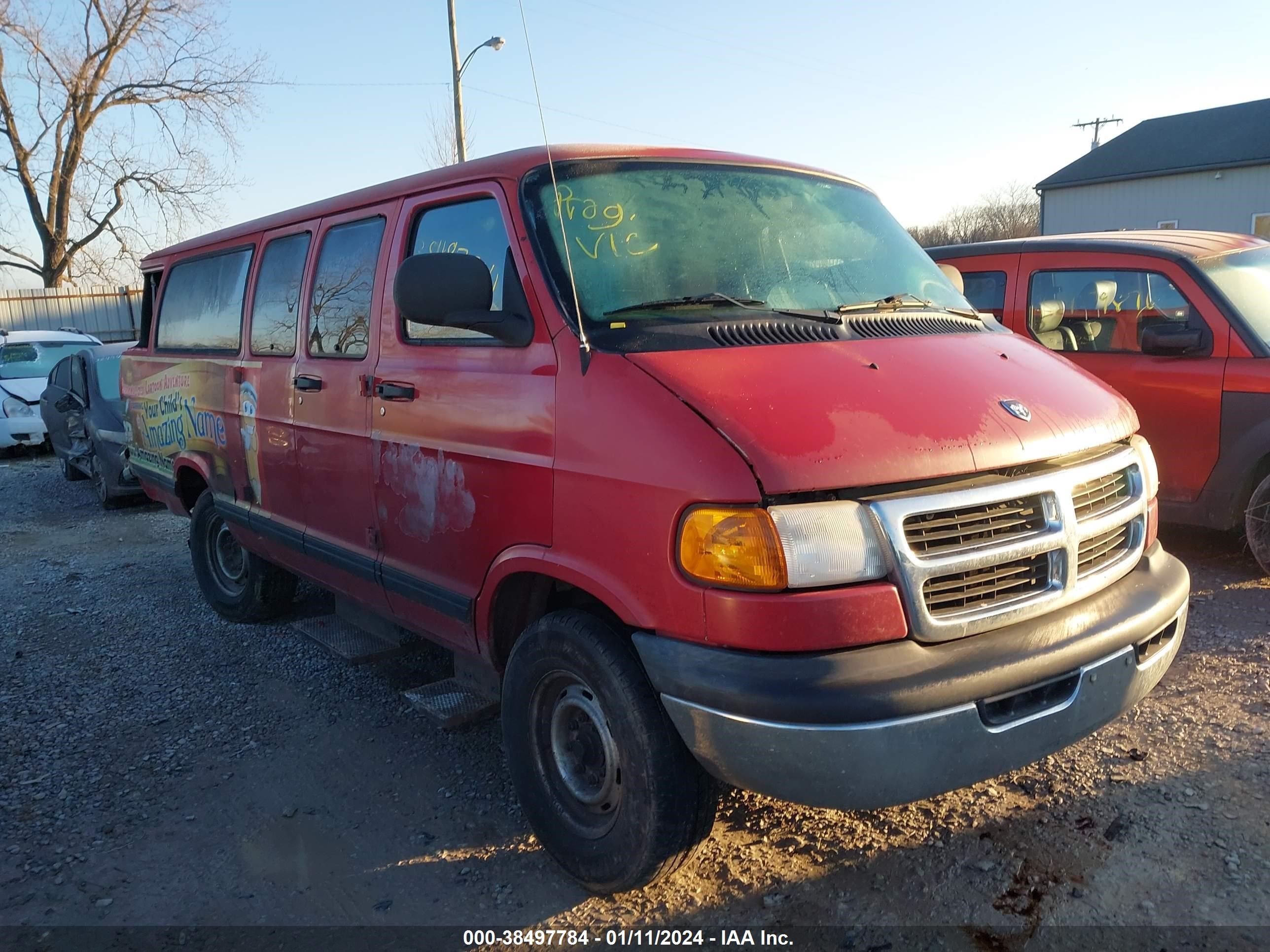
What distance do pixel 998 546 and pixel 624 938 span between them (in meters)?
1.52

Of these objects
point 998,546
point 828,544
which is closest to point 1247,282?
point 998,546

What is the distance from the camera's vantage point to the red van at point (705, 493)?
237 cm

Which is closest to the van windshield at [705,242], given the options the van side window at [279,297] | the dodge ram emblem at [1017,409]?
the dodge ram emblem at [1017,409]

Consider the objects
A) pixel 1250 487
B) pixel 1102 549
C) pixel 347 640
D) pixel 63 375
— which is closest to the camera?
pixel 1102 549

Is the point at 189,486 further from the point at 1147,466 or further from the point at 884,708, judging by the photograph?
the point at 1147,466

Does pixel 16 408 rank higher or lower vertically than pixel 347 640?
higher

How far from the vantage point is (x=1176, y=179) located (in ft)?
103

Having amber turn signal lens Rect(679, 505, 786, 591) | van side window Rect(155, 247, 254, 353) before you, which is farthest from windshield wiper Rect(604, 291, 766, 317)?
van side window Rect(155, 247, 254, 353)

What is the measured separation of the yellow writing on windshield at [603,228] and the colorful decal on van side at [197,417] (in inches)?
89.5

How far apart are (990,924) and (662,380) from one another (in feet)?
5.81

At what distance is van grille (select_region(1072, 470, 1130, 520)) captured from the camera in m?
2.74

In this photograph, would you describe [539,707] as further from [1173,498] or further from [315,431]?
[1173,498]

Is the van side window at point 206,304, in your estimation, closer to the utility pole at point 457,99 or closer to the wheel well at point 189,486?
the wheel well at point 189,486

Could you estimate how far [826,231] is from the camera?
363cm
